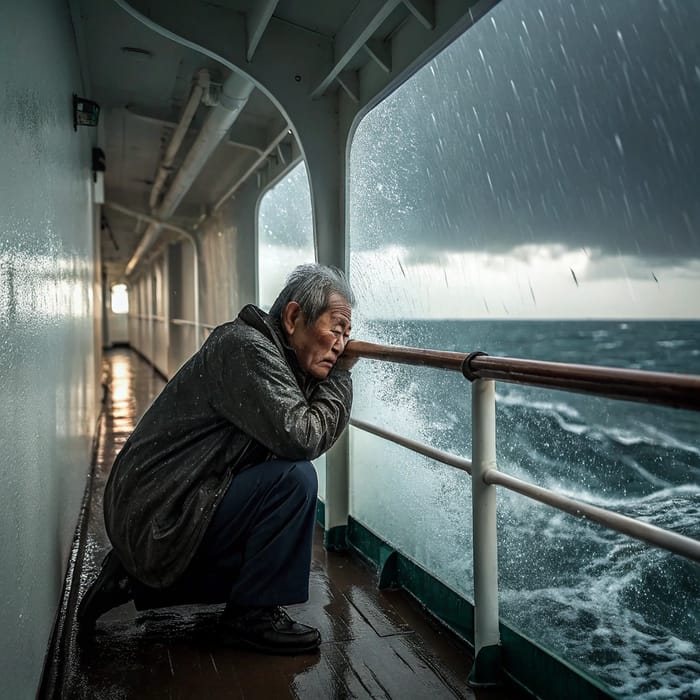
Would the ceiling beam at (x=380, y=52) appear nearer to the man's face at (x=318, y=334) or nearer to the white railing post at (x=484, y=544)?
the man's face at (x=318, y=334)

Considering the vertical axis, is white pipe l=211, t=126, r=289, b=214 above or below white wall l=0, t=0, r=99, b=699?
above

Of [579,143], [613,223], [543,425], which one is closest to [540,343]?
[613,223]

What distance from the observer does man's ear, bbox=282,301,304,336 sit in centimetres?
166

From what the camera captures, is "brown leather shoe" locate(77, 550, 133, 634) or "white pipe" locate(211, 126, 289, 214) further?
"white pipe" locate(211, 126, 289, 214)

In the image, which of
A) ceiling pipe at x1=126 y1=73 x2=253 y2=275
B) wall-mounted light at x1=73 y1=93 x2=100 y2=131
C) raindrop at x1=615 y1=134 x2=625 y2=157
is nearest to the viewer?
wall-mounted light at x1=73 y1=93 x2=100 y2=131

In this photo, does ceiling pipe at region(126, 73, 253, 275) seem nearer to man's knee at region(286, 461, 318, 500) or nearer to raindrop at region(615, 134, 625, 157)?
man's knee at region(286, 461, 318, 500)

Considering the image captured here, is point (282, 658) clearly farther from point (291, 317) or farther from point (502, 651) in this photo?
point (291, 317)

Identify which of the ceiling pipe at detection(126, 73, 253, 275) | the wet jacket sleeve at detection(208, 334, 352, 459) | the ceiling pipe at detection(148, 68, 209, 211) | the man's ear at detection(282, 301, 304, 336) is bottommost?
the wet jacket sleeve at detection(208, 334, 352, 459)

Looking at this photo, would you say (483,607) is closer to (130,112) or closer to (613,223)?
(130,112)

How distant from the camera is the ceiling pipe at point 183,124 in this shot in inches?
126

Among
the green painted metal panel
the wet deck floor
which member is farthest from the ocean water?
the wet deck floor

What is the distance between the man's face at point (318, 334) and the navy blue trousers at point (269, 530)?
0.84 ft

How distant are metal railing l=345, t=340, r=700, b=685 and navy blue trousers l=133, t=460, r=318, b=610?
14.5 inches

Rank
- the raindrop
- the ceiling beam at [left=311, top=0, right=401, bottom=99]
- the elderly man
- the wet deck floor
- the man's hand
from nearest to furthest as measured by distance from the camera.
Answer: the wet deck floor
the elderly man
the man's hand
the ceiling beam at [left=311, top=0, right=401, bottom=99]
the raindrop
